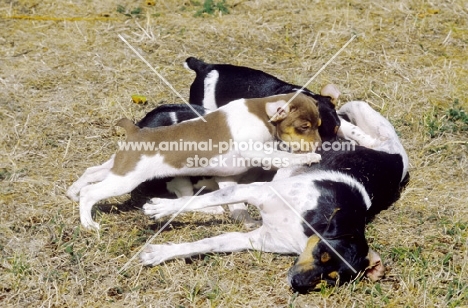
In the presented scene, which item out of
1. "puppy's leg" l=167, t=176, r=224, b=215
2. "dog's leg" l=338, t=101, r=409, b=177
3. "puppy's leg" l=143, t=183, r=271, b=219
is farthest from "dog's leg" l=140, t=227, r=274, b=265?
"dog's leg" l=338, t=101, r=409, b=177

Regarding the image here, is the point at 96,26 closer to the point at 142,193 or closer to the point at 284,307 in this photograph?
the point at 142,193

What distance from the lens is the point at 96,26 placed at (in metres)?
9.47

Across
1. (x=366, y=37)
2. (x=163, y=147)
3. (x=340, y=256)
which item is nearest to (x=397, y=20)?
(x=366, y=37)

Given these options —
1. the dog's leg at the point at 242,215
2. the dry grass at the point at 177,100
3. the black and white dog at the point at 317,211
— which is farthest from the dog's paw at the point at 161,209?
the dog's leg at the point at 242,215

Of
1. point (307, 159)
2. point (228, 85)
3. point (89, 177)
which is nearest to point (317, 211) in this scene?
point (307, 159)

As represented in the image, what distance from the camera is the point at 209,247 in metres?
5.28

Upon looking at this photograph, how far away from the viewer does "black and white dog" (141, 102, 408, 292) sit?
4.73 metres

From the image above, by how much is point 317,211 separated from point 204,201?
3.38 feet

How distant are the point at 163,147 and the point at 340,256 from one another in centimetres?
202

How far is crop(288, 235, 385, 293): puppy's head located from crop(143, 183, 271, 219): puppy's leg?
0.86m

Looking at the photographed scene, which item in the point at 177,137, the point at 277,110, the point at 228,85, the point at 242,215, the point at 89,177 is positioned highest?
the point at 277,110

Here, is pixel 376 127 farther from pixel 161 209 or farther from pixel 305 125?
pixel 161 209

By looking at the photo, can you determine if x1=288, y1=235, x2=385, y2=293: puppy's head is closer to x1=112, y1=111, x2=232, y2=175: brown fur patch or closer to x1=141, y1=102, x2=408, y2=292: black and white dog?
x1=141, y1=102, x2=408, y2=292: black and white dog

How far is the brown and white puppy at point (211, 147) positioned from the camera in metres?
5.73
